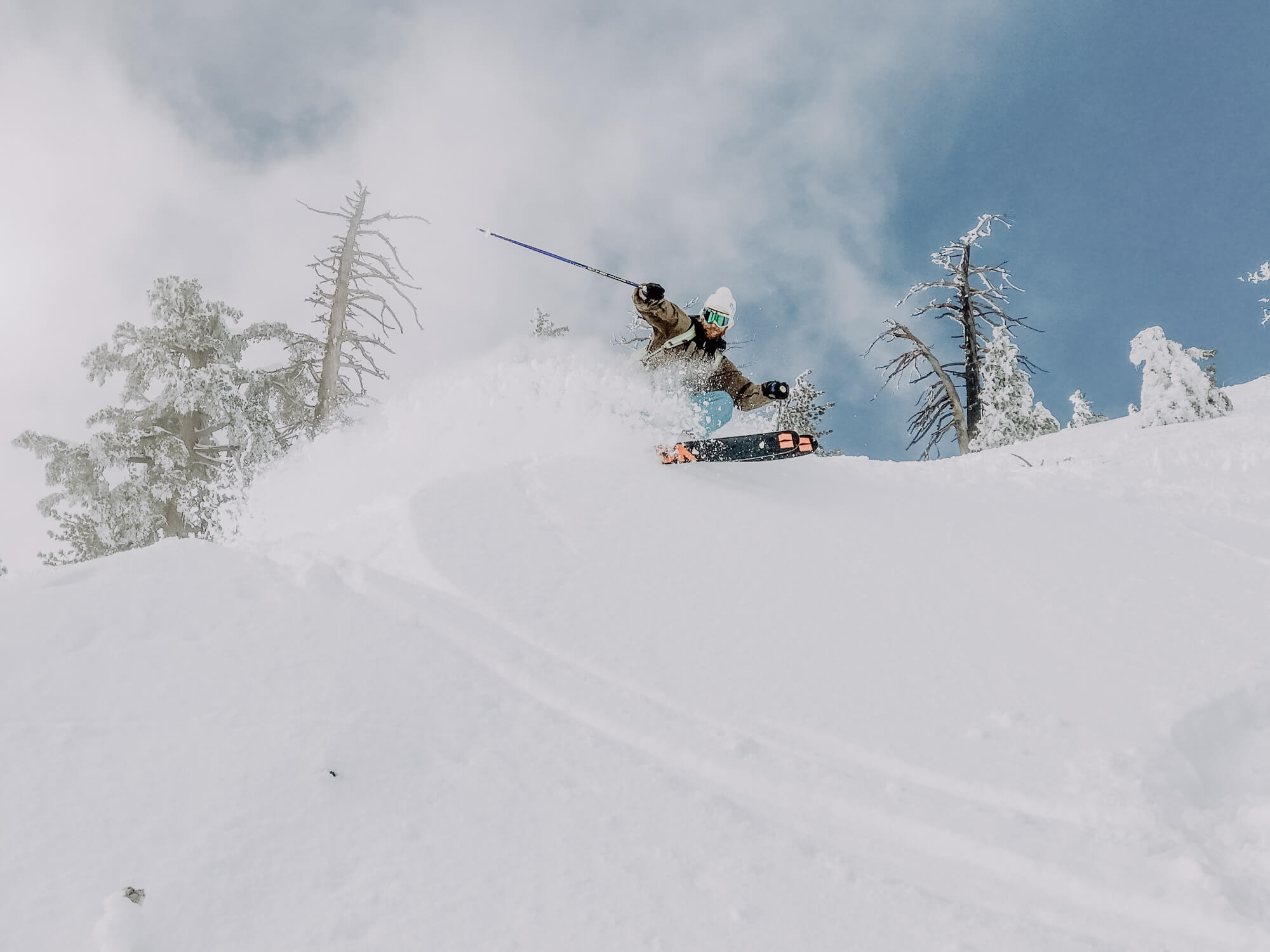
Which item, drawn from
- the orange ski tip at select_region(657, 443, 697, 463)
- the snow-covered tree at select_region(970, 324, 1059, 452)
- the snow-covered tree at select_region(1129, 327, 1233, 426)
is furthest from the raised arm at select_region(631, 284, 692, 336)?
the snow-covered tree at select_region(970, 324, 1059, 452)

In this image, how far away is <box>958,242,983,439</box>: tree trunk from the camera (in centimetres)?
1995

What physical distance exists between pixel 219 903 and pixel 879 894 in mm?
2270

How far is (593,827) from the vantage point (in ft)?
9.53

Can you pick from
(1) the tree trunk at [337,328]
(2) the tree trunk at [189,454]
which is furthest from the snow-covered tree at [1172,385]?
(2) the tree trunk at [189,454]

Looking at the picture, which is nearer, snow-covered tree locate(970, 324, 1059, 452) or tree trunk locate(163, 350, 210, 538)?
tree trunk locate(163, 350, 210, 538)

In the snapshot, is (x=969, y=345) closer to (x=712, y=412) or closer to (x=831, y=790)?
(x=712, y=412)

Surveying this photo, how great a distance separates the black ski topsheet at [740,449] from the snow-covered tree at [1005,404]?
13000mm

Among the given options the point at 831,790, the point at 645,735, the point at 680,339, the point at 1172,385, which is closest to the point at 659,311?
the point at 680,339

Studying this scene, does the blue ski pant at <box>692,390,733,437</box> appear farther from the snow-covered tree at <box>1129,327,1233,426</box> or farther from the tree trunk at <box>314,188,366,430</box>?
the tree trunk at <box>314,188,366,430</box>

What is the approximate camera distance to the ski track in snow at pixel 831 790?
8.31ft

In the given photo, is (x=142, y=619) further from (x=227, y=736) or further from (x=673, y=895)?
(x=673, y=895)

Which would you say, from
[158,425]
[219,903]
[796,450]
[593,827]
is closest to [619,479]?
[796,450]

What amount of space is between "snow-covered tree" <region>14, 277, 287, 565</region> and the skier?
1122 centimetres

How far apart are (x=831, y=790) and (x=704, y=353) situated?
610 cm
